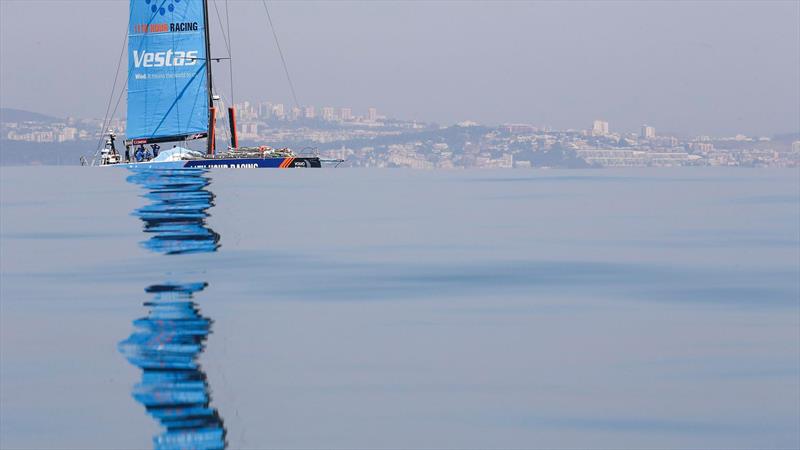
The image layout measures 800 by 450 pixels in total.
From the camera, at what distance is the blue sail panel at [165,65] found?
129 metres

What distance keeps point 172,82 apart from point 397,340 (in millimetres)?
109986

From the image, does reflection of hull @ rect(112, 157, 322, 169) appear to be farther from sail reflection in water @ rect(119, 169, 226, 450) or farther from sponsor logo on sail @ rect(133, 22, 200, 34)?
sail reflection in water @ rect(119, 169, 226, 450)

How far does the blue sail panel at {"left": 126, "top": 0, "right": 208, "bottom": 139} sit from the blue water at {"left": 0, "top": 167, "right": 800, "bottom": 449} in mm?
81861

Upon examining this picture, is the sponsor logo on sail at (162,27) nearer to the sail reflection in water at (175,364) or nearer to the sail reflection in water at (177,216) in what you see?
the sail reflection in water at (177,216)

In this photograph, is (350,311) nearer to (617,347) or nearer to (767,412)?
(617,347)

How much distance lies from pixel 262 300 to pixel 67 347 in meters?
6.69

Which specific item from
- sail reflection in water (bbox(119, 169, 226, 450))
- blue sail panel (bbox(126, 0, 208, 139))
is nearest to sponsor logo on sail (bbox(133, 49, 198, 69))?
blue sail panel (bbox(126, 0, 208, 139))

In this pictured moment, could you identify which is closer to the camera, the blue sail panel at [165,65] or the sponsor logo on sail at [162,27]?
the blue sail panel at [165,65]

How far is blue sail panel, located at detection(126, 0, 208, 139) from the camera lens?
424 ft

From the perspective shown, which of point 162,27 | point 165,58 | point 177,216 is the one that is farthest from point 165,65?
point 177,216

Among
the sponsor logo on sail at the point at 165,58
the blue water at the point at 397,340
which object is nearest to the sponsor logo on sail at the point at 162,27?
the sponsor logo on sail at the point at 165,58

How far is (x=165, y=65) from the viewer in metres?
130

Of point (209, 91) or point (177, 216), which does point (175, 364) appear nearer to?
point (177, 216)

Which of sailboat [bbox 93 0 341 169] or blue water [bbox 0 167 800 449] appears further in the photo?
sailboat [bbox 93 0 341 169]
